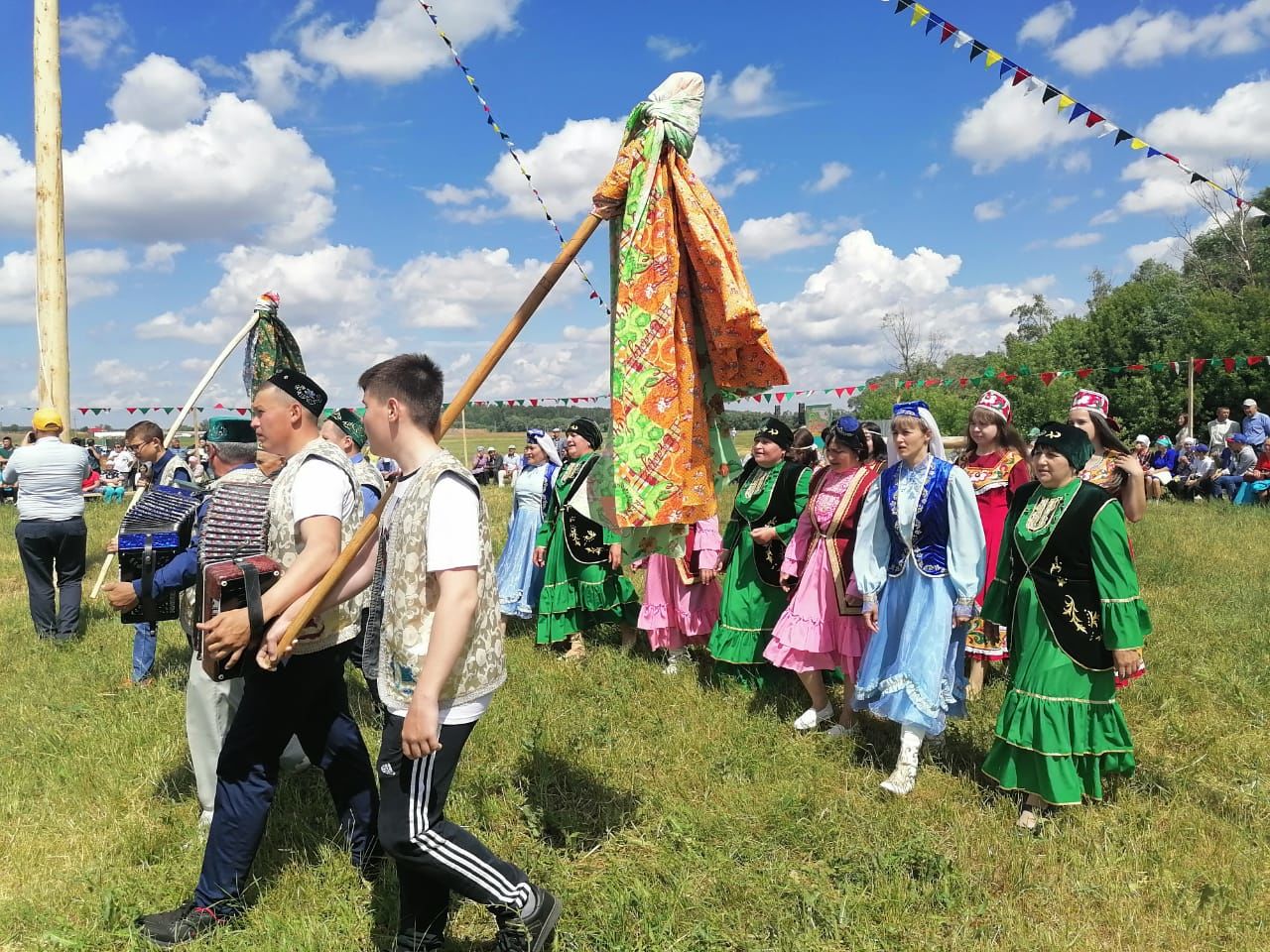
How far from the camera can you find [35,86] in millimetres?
8664

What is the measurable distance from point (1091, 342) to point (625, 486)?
39.5 meters

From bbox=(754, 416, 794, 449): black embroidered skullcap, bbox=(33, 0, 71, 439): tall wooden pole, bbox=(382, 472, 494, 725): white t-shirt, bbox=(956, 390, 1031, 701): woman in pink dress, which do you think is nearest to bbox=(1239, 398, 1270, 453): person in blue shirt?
bbox=(956, 390, 1031, 701): woman in pink dress

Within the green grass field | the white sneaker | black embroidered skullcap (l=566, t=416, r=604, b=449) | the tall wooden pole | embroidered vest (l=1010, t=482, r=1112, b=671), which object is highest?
the tall wooden pole

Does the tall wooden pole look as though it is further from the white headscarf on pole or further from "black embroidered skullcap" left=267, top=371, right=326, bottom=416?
the white headscarf on pole

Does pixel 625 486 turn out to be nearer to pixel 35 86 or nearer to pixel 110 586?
pixel 110 586

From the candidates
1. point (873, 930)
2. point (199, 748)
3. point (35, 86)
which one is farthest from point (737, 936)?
point (35, 86)

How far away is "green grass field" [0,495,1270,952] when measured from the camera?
3416mm

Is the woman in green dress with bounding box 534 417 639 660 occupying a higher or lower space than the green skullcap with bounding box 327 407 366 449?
lower

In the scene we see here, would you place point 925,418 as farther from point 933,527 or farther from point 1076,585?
point 1076,585

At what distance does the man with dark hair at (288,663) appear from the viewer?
10.3 feet

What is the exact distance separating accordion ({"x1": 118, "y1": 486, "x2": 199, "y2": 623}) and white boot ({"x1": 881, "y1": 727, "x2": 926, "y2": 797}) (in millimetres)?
3850

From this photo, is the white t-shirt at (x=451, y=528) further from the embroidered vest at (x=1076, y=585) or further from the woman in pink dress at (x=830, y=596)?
the woman in pink dress at (x=830, y=596)

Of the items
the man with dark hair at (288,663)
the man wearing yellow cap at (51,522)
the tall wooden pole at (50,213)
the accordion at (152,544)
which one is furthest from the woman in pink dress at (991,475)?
the tall wooden pole at (50,213)

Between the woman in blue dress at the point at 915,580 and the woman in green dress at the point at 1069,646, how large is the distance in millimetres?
341
